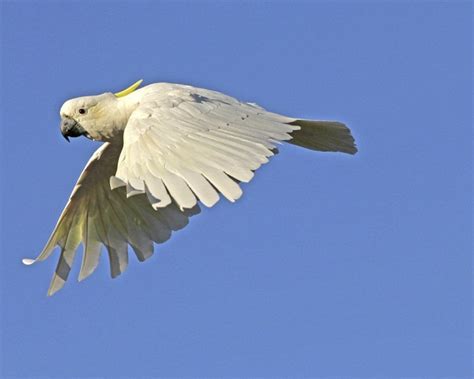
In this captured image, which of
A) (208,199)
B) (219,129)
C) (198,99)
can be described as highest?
(198,99)

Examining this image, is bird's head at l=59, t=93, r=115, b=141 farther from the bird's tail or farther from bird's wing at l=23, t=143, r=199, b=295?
the bird's tail

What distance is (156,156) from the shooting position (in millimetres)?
5410

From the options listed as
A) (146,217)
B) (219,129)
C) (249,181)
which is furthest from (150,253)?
(249,181)

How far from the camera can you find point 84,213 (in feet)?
22.2

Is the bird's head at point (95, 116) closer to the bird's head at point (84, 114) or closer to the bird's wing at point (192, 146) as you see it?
the bird's head at point (84, 114)

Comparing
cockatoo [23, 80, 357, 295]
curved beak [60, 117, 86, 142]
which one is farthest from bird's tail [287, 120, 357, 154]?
curved beak [60, 117, 86, 142]

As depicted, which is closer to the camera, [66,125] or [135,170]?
[135,170]

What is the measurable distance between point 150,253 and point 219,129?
4.24 feet

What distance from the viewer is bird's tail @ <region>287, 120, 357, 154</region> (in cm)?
623

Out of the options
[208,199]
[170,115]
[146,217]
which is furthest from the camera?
[146,217]

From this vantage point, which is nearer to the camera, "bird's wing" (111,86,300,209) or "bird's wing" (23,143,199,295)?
"bird's wing" (111,86,300,209)

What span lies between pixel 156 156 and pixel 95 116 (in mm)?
1112

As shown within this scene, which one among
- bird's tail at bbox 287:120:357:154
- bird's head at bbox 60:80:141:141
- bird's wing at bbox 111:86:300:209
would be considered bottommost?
bird's wing at bbox 111:86:300:209

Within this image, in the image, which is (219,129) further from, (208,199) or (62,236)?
(62,236)
